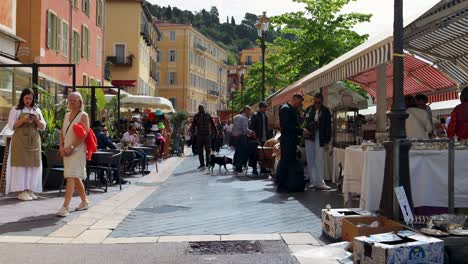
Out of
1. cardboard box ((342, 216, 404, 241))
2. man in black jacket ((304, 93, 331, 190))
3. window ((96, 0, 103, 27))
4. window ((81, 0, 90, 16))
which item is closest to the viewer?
cardboard box ((342, 216, 404, 241))

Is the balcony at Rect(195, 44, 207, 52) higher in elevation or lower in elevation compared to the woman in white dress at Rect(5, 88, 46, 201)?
higher

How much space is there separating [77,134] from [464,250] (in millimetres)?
5326

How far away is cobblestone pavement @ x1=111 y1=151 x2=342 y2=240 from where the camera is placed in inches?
301

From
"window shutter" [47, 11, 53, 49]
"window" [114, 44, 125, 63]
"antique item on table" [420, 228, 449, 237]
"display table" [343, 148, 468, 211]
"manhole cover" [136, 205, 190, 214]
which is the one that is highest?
"window" [114, 44, 125, 63]

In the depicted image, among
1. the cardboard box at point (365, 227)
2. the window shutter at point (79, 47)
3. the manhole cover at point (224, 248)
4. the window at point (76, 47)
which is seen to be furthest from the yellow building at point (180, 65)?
the cardboard box at point (365, 227)

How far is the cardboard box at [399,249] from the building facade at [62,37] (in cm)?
1734

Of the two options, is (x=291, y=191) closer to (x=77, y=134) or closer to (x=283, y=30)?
(x=77, y=134)

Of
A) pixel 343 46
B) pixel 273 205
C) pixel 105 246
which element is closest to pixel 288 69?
pixel 343 46

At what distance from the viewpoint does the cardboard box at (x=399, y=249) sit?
5184 millimetres

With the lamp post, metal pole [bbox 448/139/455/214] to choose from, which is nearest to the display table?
metal pole [bbox 448/139/455/214]

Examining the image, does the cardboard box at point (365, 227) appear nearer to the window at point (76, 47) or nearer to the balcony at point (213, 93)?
the window at point (76, 47)

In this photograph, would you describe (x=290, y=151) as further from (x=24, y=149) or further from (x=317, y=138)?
(x=24, y=149)

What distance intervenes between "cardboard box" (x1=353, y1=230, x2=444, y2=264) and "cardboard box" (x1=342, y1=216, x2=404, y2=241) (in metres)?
0.41

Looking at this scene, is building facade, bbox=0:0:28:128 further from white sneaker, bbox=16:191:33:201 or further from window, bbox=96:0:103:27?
window, bbox=96:0:103:27
